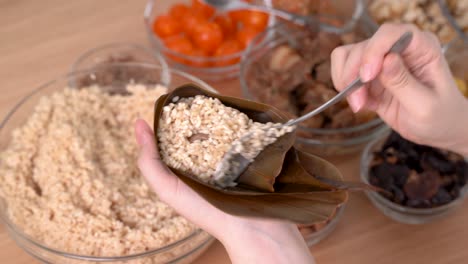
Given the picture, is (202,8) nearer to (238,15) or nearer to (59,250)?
(238,15)

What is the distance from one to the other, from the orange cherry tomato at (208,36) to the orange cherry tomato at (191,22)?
13 millimetres

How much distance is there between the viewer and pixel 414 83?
84 centimetres

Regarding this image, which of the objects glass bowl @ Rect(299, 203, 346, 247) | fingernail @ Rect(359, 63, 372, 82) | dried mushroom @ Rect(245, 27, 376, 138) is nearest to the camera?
fingernail @ Rect(359, 63, 372, 82)

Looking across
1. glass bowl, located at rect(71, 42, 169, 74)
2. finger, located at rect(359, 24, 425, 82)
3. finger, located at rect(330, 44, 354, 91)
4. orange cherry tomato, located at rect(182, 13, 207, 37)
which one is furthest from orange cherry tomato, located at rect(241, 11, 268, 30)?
finger, located at rect(359, 24, 425, 82)

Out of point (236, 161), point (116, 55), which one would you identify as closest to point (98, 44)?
A: point (116, 55)

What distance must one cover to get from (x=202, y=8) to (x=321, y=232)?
Result: 2.16 feet

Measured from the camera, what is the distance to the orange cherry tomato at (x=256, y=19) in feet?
4.32

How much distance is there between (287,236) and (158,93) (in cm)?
48

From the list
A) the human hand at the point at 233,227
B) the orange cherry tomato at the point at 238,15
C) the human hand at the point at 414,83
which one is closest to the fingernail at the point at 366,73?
the human hand at the point at 414,83

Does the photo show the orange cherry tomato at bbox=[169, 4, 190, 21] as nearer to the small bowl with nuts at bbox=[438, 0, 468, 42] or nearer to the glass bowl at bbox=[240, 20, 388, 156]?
the glass bowl at bbox=[240, 20, 388, 156]

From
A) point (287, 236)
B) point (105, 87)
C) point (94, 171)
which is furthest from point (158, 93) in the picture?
point (287, 236)

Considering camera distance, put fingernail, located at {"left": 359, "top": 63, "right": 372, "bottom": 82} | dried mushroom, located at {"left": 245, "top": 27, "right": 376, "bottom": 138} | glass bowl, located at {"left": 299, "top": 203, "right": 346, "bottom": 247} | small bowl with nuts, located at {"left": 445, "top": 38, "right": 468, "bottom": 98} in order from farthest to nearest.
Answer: small bowl with nuts, located at {"left": 445, "top": 38, "right": 468, "bottom": 98}, dried mushroom, located at {"left": 245, "top": 27, "right": 376, "bottom": 138}, glass bowl, located at {"left": 299, "top": 203, "right": 346, "bottom": 247}, fingernail, located at {"left": 359, "top": 63, "right": 372, "bottom": 82}

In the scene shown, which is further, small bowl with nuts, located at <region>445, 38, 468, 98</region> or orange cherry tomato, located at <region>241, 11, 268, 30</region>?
orange cherry tomato, located at <region>241, 11, 268, 30</region>

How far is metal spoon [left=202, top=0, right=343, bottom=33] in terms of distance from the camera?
4.06ft
